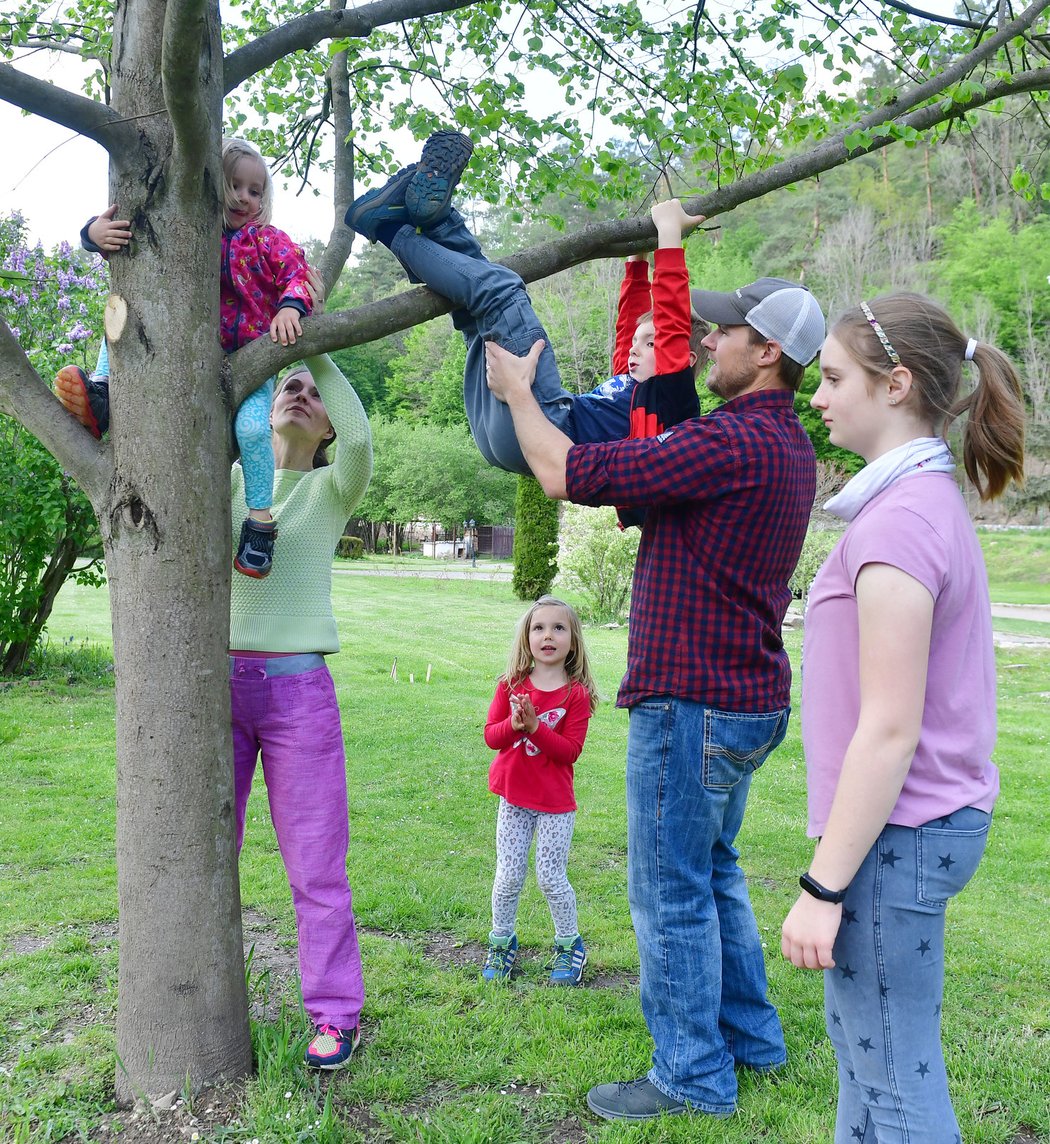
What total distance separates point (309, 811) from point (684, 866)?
1.11 metres

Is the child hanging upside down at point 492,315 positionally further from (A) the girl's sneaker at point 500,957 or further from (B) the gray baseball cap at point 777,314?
(A) the girl's sneaker at point 500,957

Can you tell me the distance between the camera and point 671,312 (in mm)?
2479

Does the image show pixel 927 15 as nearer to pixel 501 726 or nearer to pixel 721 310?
pixel 721 310

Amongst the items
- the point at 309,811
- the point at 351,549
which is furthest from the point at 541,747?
the point at 351,549

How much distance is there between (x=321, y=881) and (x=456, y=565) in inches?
1320

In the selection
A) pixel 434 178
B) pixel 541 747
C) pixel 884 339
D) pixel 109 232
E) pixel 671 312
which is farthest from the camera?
pixel 541 747

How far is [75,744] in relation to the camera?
761cm

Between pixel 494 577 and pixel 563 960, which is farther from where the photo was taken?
pixel 494 577

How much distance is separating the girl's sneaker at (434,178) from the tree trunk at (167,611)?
1.85 feet

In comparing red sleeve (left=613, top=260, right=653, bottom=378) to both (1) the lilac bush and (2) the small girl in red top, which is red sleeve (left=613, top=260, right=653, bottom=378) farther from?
(1) the lilac bush

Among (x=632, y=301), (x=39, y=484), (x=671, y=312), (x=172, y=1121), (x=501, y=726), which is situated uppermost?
(x=632, y=301)

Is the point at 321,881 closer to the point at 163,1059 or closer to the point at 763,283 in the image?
the point at 163,1059

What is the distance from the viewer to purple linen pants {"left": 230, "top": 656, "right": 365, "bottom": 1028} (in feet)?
9.78

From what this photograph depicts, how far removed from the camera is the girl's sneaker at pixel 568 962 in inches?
147
